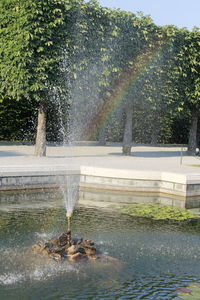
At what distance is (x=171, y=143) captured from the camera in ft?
153

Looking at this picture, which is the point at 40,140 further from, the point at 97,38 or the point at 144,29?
the point at 144,29

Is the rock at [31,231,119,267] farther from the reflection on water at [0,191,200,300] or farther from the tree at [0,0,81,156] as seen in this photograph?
the tree at [0,0,81,156]

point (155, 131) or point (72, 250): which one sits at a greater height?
point (155, 131)

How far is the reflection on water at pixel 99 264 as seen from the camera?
9.72 metres

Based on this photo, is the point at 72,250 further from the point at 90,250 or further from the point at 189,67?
the point at 189,67

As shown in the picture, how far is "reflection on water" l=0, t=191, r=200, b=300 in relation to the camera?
972 centimetres

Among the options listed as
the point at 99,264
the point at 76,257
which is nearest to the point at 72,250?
the point at 76,257

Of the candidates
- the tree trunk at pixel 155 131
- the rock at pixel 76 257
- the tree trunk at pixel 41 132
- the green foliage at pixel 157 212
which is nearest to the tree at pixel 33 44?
the tree trunk at pixel 41 132

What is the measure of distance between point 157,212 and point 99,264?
20.4ft

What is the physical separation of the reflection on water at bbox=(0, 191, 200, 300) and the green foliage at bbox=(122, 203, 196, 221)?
695mm

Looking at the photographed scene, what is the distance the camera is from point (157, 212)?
17016mm

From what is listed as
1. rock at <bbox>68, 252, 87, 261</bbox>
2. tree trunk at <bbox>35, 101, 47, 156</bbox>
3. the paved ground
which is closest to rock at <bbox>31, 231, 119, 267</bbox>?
rock at <bbox>68, 252, 87, 261</bbox>

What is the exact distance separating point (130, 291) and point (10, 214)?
7.01 meters

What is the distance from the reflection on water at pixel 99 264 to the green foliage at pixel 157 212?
2.28 ft
